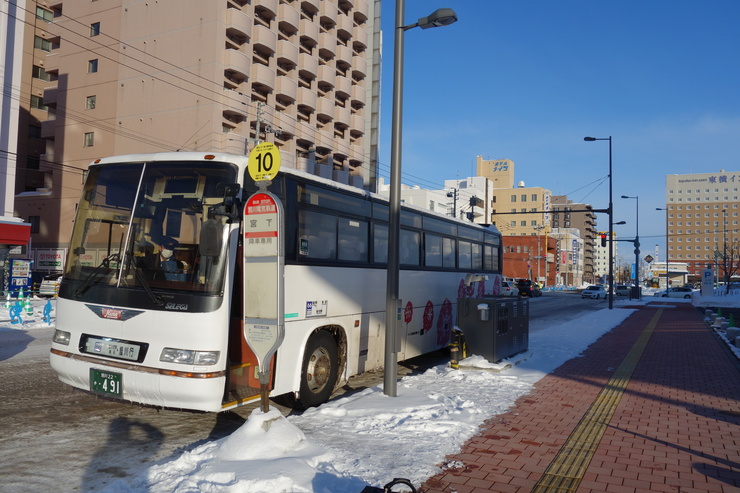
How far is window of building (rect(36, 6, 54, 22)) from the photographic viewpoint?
50812mm

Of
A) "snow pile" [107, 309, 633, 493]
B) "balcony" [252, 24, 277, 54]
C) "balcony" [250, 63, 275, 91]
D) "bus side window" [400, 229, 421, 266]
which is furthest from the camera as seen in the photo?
"balcony" [252, 24, 277, 54]

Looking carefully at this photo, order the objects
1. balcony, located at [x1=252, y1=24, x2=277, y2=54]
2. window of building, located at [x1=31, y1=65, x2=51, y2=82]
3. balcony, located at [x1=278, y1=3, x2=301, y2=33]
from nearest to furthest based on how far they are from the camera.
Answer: balcony, located at [x1=252, y1=24, x2=277, y2=54], balcony, located at [x1=278, y1=3, x2=301, y2=33], window of building, located at [x1=31, y1=65, x2=51, y2=82]

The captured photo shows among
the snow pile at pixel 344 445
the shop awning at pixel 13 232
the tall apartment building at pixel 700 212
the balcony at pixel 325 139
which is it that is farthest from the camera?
the tall apartment building at pixel 700 212

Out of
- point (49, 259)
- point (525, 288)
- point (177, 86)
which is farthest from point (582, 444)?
point (525, 288)

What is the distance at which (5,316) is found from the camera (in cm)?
1884

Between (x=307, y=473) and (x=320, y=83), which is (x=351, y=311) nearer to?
(x=307, y=473)

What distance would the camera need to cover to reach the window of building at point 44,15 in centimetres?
5081

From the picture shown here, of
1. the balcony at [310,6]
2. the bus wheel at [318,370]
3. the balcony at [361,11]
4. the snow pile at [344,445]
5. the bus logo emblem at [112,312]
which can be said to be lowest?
the snow pile at [344,445]

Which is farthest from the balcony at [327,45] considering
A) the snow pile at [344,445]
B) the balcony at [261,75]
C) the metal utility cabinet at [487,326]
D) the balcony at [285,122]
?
the snow pile at [344,445]

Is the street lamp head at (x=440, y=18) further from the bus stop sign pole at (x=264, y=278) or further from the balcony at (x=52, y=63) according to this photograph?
the balcony at (x=52, y=63)

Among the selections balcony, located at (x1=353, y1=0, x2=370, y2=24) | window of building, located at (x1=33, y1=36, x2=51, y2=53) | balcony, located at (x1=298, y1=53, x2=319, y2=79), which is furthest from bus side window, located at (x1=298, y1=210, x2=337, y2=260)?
window of building, located at (x1=33, y1=36, x2=51, y2=53)

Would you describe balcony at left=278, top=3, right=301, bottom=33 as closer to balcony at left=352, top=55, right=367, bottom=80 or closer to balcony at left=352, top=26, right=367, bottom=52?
balcony at left=352, top=55, right=367, bottom=80

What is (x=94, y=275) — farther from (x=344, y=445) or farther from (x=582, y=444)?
(x=582, y=444)

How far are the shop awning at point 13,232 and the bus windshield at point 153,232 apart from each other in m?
25.7
